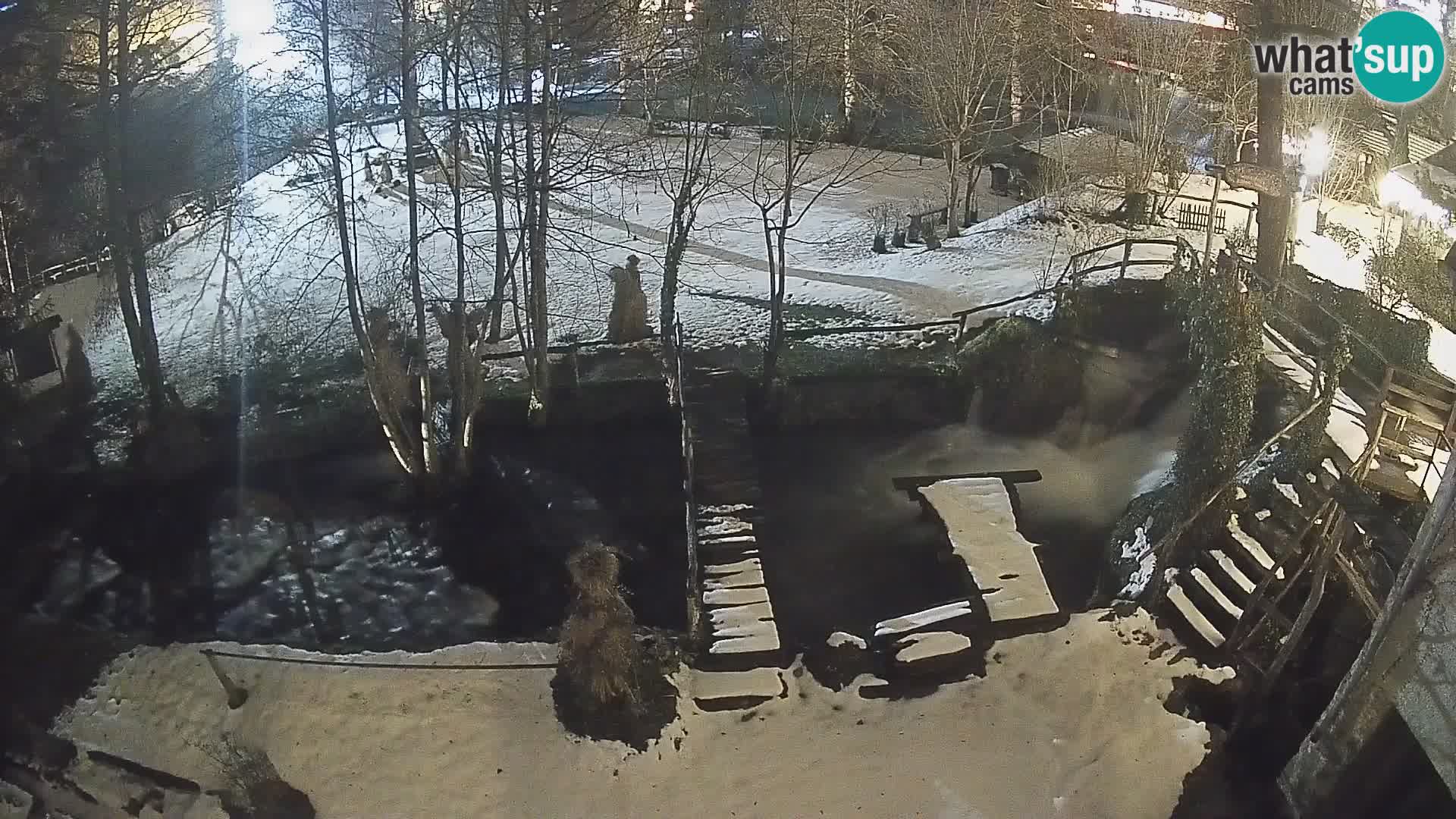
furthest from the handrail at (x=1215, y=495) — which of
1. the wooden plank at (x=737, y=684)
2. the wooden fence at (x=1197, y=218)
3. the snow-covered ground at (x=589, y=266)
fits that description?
the wooden fence at (x=1197, y=218)

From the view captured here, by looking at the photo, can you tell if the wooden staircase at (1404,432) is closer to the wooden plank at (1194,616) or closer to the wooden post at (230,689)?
the wooden plank at (1194,616)

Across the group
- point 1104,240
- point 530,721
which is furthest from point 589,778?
point 1104,240

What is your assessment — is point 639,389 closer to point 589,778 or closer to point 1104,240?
point 589,778

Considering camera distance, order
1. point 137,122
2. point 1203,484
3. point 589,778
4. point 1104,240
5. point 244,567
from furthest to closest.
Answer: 1. point 1104,240
2. point 137,122
3. point 244,567
4. point 1203,484
5. point 589,778

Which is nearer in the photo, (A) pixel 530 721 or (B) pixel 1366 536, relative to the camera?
(B) pixel 1366 536

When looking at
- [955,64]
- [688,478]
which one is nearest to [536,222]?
[688,478]

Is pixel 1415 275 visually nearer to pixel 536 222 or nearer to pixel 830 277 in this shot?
pixel 830 277
